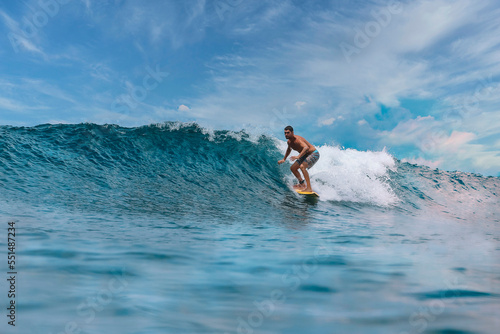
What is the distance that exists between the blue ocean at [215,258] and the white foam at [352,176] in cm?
14

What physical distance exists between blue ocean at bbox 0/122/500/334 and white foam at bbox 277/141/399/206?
144mm

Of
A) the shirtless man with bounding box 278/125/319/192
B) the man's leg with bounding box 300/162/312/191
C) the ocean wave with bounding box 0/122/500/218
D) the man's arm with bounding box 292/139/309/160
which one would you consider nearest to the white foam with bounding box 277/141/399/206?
the ocean wave with bounding box 0/122/500/218

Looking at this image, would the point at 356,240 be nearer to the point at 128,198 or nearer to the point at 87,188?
the point at 128,198

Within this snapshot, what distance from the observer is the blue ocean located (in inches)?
78.8

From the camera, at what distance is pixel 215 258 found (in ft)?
11.2

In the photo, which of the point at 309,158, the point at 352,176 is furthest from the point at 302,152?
the point at 352,176

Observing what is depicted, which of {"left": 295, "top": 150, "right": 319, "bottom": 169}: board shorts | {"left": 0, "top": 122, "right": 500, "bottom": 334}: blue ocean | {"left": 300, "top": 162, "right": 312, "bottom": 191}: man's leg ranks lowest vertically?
{"left": 0, "top": 122, "right": 500, "bottom": 334}: blue ocean

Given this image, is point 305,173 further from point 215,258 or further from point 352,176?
point 215,258

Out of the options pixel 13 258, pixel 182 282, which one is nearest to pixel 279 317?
pixel 182 282

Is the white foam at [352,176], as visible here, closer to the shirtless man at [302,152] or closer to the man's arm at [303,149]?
the shirtless man at [302,152]

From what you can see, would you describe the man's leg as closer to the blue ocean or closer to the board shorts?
the board shorts

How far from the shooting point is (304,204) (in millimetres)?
8773

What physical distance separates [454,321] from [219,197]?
672 cm

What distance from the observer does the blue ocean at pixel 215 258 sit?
2.00 m
